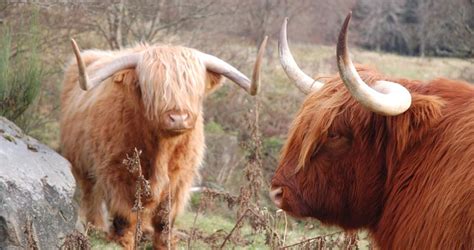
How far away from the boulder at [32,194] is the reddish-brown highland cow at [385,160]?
210 cm

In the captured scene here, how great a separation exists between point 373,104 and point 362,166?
39 centimetres

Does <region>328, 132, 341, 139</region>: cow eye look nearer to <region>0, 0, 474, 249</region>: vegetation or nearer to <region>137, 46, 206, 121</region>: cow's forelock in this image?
<region>0, 0, 474, 249</region>: vegetation

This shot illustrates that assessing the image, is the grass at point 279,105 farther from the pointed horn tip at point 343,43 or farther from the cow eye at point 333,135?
the pointed horn tip at point 343,43

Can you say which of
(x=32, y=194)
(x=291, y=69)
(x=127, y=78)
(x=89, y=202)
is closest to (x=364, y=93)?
(x=291, y=69)

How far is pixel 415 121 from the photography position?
3.02 metres

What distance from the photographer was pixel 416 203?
299 cm

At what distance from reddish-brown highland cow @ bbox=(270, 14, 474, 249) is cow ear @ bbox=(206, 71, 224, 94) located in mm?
3136

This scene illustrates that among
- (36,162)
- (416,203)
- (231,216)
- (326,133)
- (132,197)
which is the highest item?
(326,133)

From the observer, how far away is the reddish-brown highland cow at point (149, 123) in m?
6.02

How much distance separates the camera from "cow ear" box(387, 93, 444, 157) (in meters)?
3.01

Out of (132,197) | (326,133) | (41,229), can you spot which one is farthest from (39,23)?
(326,133)

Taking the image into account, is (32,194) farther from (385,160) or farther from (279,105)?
(279,105)

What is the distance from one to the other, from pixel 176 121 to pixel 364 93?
3163mm

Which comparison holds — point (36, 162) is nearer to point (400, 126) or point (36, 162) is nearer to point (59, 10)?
point (400, 126)
